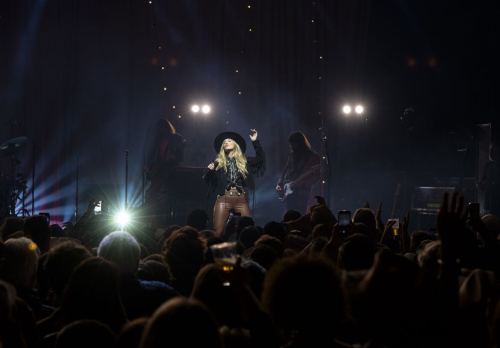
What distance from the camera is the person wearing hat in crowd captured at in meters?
10.0

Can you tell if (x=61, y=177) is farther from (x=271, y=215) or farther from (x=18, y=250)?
(x=18, y=250)

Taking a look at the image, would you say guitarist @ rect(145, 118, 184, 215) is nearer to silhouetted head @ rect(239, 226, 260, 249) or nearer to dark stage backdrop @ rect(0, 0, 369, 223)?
dark stage backdrop @ rect(0, 0, 369, 223)

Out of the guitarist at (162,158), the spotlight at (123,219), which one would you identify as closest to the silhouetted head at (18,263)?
the spotlight at (123,219)

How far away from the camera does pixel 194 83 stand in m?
17.1

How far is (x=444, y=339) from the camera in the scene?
7.17 ft

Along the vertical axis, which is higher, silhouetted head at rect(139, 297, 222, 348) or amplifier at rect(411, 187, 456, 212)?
amplifier at rect(411, 187, 456, 212)

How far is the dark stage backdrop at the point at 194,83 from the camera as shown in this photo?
1539 cm

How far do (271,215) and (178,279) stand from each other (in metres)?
11.2

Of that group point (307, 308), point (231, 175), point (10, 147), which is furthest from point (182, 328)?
point (10, 147)

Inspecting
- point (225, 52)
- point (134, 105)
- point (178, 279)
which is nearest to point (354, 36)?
point (225, 52)

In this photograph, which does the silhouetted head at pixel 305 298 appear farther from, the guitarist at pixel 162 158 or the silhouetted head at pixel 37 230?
the guitarist at pixel 162 158

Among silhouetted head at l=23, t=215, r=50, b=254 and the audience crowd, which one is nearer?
the audience crowd

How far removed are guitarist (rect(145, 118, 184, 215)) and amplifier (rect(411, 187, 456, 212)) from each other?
565 cm

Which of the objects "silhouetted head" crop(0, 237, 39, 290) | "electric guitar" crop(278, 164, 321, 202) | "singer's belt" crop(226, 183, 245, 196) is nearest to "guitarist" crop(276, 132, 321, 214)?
"electric guitar" crop(278, 164, 321, 202)
